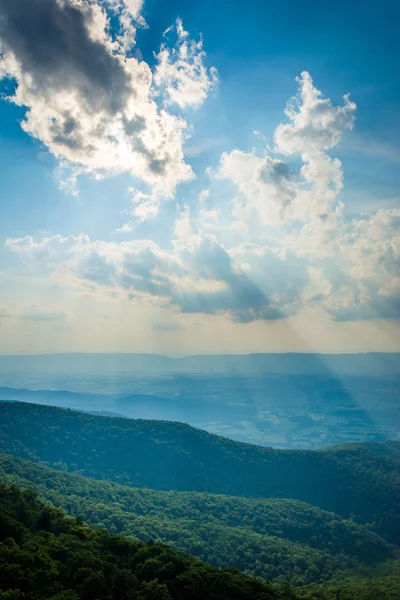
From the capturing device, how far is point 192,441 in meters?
118

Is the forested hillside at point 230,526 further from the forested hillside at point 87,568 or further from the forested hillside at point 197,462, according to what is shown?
the forested hillside at point 87,568

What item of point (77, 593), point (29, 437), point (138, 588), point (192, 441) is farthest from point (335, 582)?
point (29, 437)

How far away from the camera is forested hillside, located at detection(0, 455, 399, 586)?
57.7 m

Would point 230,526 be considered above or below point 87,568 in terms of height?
below

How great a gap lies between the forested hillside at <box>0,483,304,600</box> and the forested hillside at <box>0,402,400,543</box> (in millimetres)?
67222

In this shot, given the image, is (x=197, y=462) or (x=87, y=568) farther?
(x=197, y=462)

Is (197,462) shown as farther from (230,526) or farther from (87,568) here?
(87,568)

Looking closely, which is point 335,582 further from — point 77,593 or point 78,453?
point 78,453

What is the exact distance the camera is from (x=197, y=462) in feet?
362

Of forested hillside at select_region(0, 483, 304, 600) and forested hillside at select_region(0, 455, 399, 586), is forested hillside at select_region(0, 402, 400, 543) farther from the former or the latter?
forested hillside at select_region(0, 483, 304, 600)

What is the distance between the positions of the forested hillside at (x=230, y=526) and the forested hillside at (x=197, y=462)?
15.6 meters

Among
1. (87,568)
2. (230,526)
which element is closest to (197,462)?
(230,526)

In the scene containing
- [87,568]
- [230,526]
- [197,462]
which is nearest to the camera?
[87,568]

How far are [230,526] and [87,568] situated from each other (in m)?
53.3
